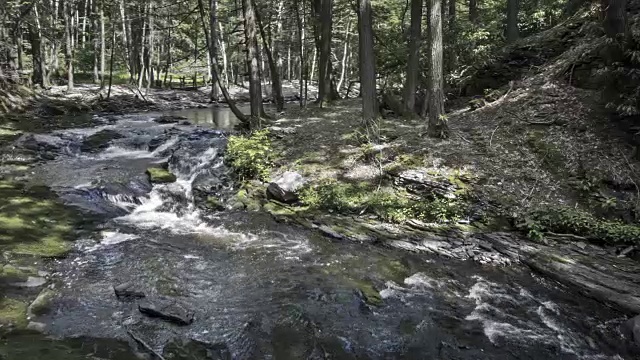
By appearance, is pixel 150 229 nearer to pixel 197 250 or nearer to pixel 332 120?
pixel 197 250

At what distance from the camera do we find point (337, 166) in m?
11.2

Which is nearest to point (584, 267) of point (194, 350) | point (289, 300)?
point (289, 300)

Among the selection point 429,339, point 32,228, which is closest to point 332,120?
point 32,228

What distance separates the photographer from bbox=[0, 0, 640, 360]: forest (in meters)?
5.59

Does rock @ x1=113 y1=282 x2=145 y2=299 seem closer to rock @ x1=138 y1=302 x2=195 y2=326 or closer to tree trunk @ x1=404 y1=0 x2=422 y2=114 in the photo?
rock @ x1=138 y1=302 x2=195 y2=326

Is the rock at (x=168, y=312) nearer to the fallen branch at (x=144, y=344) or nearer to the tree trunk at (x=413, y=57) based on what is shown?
the fallen branch at (x=144, y=344)

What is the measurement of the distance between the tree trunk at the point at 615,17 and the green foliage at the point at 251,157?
863 centimetres

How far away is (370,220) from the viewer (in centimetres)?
920

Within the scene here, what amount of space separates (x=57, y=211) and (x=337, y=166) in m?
6.55

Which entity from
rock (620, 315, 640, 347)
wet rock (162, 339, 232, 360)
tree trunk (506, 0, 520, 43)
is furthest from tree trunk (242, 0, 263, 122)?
rock (620, 315, 640, 347)

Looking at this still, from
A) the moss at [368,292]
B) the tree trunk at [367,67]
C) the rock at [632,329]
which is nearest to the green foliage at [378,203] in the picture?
the moss at [368,292]

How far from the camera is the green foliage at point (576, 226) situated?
7.61m

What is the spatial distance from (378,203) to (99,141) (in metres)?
11.9

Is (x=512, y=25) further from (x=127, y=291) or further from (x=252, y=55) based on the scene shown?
(x=127, y=291)
